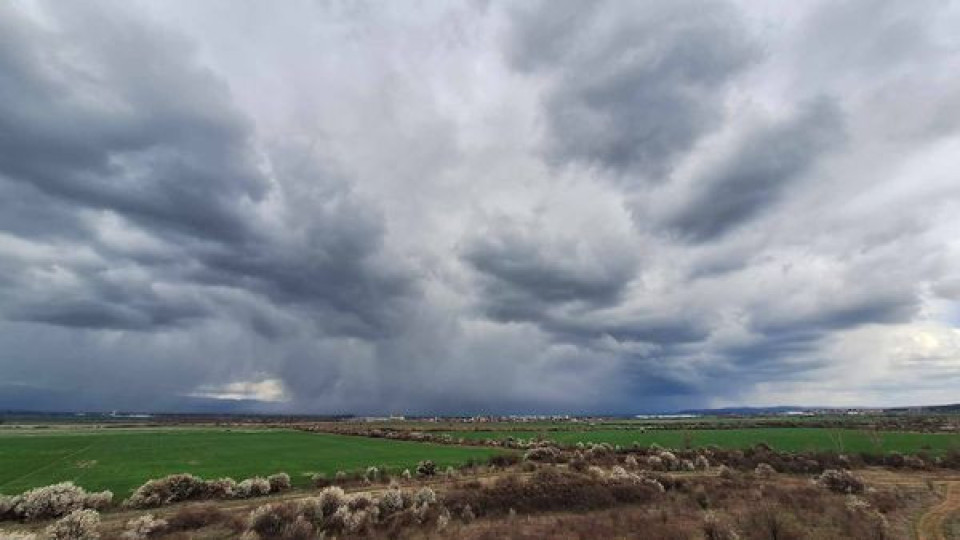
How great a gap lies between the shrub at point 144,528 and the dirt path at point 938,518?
125 ft

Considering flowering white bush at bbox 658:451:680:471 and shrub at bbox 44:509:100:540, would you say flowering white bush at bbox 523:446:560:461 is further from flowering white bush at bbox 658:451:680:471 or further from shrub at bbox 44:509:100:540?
shrub at bbox 44:509:100:540

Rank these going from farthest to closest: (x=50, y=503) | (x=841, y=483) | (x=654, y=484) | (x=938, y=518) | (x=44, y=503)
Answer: (x=841, y=483), (x=654, y=484), (x=938, y=518), (x=50, y=503), (x=44, y=503)

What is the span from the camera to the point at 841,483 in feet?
147

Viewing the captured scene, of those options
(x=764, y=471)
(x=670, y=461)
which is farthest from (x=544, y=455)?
(x=764, y=471)

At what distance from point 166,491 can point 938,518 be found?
47.9 meters

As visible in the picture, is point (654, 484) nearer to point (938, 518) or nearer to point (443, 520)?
point (938, 518)

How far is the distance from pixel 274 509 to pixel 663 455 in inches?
1842

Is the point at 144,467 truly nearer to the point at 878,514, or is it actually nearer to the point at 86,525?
the point at 86,525

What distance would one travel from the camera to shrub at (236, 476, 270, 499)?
128ft

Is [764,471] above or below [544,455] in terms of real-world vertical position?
below

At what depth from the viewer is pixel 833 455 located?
207 ft

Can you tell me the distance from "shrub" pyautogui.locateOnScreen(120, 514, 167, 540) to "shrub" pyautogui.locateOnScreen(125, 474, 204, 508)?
23.9 ft

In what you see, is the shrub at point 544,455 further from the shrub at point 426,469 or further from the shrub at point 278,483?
the shrub at point 278,483

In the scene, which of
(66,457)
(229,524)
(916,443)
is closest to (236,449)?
(66,457)
